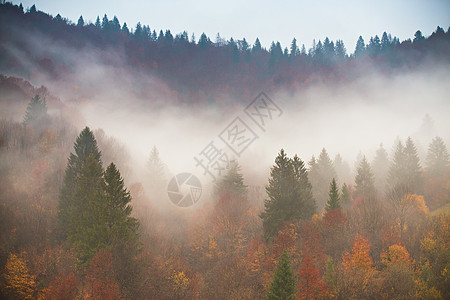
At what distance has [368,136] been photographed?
13612cm

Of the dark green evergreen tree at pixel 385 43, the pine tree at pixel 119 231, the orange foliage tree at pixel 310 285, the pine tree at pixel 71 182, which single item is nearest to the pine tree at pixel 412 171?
the orange foliage tree at pixel 310 285

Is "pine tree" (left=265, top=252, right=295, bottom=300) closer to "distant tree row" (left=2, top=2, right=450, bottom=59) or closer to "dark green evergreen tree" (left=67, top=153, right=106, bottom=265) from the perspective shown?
"dark green evergreen tree" (left=67, top=153, right=106, bottom=265)

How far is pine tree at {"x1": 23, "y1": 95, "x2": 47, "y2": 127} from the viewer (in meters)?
55.7

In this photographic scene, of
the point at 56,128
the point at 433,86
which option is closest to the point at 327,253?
the point at 56,128

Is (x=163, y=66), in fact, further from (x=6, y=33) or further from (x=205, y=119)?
(x=6, y=33)

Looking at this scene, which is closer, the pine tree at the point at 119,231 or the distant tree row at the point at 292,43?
the pine tree at the point at 119,231

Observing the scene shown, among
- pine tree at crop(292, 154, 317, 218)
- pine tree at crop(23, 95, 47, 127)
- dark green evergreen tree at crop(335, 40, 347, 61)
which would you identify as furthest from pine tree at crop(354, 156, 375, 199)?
dark green evergreen tree at crop(335, 40, 347, 61)

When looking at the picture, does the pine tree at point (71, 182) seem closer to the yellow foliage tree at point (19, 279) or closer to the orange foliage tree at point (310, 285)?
the yellow foliage tree at point (19, 279)

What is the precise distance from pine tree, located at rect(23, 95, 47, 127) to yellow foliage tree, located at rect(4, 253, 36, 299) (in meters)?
37.7

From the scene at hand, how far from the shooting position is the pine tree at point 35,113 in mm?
55656

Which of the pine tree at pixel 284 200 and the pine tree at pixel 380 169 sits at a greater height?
the pine tree at pixel 380 169

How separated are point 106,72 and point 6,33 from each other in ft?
182

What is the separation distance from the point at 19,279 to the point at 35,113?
138ft

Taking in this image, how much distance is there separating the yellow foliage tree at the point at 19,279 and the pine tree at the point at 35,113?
37654 millimetres
